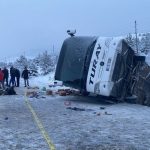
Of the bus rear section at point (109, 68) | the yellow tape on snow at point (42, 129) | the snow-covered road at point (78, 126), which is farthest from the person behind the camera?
the bus rear section at point (109, 68)

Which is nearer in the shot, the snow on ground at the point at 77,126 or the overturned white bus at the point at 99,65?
the snow on ground at the point at 77,126

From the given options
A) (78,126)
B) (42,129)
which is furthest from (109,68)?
(42,129)

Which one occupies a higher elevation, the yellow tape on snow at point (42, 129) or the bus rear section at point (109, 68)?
the bus rear section at point (109, 68)

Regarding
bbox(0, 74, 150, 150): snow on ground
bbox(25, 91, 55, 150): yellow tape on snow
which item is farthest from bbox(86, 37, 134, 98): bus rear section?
bbox(25, 91, 55, 150): yellow tape on snow

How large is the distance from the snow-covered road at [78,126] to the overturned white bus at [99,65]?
2.53 ft

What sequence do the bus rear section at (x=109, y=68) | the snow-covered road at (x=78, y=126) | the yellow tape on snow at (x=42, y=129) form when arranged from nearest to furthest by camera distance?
the yellow tape on snow at (x=42, y=129) → the snow-covered road at (x=78, y=126) → the bus rear section at (x=109, y=68)

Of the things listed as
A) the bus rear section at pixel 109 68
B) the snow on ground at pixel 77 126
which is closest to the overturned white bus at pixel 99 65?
the bus rear section at pixel 109 68

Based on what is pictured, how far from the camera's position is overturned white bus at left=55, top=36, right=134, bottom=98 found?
789 inches

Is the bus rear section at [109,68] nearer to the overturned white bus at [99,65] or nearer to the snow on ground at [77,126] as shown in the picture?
the overturned white bus at [99,65]

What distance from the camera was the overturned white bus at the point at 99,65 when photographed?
20.0m

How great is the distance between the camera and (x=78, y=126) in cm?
1416

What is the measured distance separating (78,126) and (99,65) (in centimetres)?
642

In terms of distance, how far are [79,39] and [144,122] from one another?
7394 mm

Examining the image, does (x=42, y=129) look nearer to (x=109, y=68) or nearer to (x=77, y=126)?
(x=77, y=126)
